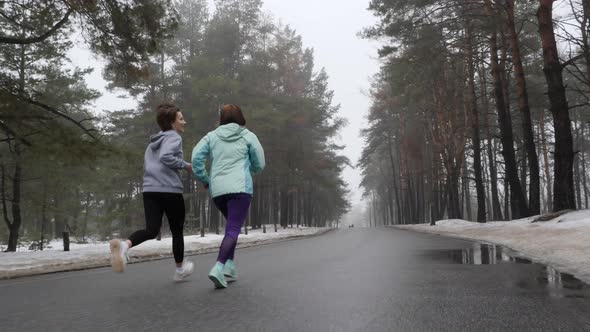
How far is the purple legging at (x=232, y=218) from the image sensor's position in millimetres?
4910

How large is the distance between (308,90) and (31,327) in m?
41.2

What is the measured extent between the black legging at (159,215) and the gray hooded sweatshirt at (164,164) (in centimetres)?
9

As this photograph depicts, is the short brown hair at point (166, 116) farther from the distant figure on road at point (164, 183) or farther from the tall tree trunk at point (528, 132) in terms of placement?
the tall tree trunk at point (528, 132)

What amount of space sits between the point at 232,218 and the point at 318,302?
4.88 ft

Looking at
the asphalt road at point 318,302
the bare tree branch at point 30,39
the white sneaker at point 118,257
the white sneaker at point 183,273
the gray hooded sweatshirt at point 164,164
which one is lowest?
the asphalt road at point 318,302

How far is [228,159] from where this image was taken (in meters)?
5.08

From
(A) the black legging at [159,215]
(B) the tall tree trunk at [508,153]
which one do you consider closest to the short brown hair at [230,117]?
(A) the black legging at [159,215]

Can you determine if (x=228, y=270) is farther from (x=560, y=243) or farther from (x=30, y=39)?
(x=30, y=39)

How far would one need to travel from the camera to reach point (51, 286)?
5.77m

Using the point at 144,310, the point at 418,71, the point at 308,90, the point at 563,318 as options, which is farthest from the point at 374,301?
the point at 308,90

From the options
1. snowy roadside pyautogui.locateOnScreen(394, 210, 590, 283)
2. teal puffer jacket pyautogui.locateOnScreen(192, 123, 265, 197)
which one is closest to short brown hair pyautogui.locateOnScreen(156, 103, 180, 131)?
teal puffer jacket pyautogui.locateOnScreen(192, 123, 265, 197)

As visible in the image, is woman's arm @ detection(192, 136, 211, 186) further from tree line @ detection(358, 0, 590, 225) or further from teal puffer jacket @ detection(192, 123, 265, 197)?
tree line @ detection(358, 0, 590, 225)

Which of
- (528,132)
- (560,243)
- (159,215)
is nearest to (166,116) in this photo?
(159,215)

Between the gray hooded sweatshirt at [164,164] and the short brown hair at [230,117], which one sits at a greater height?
the short brown hair at [230,117]
